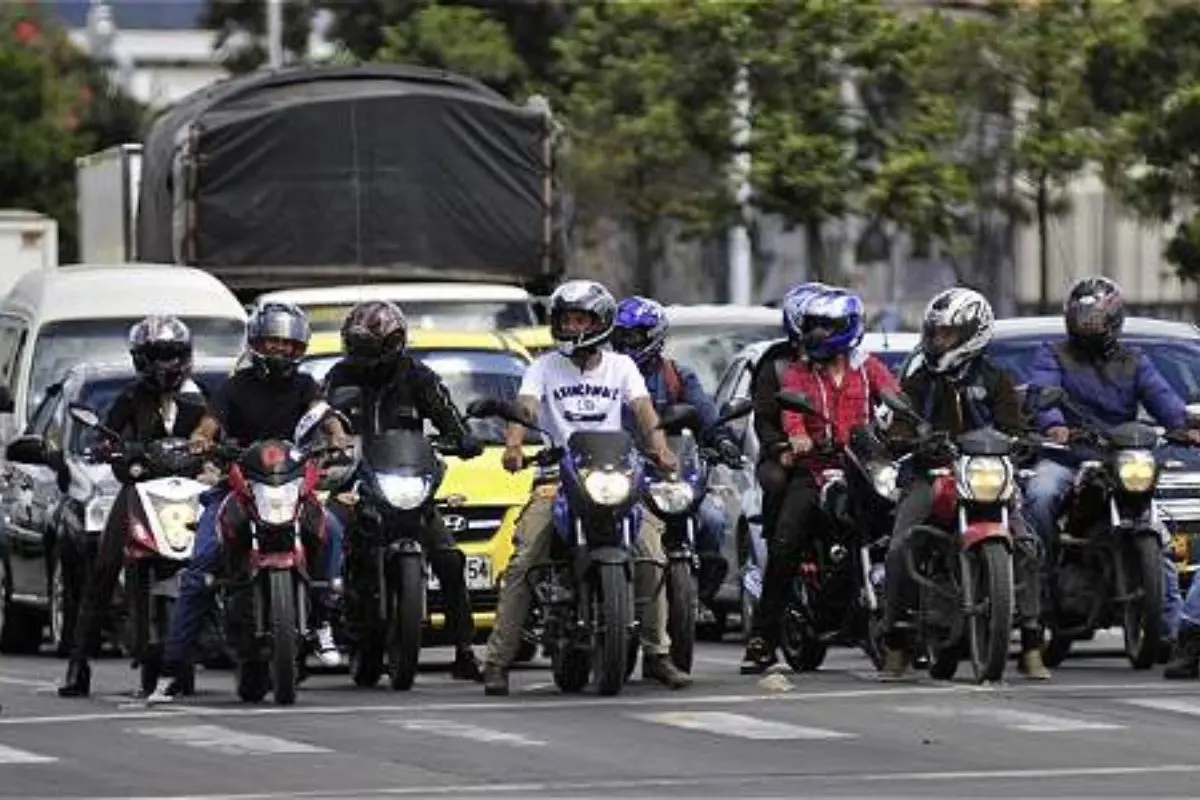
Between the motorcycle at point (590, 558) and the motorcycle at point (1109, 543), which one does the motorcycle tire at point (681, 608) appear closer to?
the motorcycle at point (590, 558)

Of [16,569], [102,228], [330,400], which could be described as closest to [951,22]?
[102,228]

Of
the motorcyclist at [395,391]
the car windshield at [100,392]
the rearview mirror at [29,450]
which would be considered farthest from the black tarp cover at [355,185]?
the motorcyclist at [395,391]

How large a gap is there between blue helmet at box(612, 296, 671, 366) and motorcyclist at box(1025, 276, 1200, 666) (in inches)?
69.5

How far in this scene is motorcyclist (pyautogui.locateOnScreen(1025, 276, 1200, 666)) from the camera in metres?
19.1

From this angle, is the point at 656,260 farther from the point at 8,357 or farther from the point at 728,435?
the point at 728,435

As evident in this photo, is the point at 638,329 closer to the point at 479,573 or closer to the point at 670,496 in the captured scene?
the point at 670,496

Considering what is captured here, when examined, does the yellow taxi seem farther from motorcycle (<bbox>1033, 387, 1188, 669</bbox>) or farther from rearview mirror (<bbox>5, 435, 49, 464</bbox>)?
motorcycle (<bbox>1033, 387, 1188, 669</bbox>)

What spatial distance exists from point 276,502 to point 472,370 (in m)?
5.20

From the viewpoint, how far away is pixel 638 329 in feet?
64.3

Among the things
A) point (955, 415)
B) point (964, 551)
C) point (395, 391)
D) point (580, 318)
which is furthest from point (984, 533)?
point (395, 391)

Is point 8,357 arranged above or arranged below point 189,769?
above

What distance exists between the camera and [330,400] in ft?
61.2

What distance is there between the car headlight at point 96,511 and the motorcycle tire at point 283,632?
4.15 m

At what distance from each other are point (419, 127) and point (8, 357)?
222 inches
